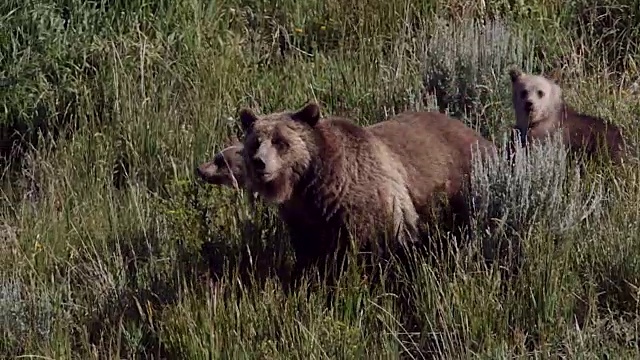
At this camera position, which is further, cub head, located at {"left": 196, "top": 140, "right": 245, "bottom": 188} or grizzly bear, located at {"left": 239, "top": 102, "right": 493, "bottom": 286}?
cub head, located at {"left": 196, "top": 140, "right": 245, "bottom": 188}

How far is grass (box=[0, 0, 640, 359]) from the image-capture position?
18.8 ft

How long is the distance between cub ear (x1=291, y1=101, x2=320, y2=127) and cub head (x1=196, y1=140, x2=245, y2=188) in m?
0.95

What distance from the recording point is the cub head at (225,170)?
7.26m

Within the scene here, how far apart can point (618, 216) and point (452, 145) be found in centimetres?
109

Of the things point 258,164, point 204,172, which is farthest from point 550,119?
point 258,164

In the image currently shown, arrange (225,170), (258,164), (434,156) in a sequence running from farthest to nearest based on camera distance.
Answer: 1. (225,170)
2. (434,156)
3. (258,164)

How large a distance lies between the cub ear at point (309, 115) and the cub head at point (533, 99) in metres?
1.87

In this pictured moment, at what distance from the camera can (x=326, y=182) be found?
623cm

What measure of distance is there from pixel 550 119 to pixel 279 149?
2361 millimetres

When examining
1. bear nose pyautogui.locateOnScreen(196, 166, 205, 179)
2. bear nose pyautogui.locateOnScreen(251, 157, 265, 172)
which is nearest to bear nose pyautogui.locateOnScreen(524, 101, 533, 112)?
bear nose pyautogui.locateOnScreen(196, 166, 205, 179)

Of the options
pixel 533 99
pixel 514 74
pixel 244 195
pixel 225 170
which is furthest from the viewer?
pixel 514 74

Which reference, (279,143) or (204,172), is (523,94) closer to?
(204,172)

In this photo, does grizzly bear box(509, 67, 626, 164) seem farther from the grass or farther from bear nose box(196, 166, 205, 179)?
bear nose box(196, 166, 205, 179)

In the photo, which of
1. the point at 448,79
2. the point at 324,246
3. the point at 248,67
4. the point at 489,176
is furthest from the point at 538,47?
the point at 324,246
